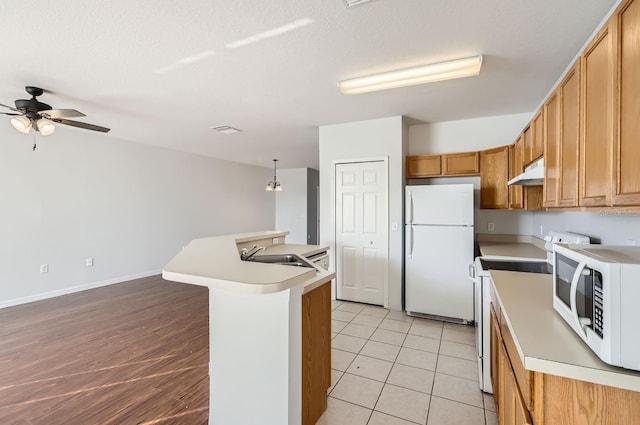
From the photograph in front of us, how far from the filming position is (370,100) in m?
3.19

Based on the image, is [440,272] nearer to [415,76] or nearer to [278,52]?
[415,76]

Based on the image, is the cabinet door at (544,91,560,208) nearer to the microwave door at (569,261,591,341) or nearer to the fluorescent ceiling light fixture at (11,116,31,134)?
the microwave door at (569,261,591,341)

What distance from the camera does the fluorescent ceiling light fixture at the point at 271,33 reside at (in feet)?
6.12

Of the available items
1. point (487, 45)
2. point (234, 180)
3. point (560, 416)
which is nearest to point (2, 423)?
point (560, 416)

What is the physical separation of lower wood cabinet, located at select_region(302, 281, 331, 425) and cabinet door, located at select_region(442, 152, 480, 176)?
273 centimetres

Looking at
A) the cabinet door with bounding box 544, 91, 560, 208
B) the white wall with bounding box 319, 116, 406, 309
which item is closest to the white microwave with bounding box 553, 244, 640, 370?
the cabinet door with bounding box 544, 91, 560, 208

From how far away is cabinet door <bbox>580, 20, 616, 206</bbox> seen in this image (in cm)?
117

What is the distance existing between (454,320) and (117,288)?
5172 millimetres

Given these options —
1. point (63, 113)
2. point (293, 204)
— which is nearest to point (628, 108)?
point (63, 113)

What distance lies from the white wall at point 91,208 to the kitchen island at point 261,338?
400 cm

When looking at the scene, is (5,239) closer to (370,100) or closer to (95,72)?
(95,72)

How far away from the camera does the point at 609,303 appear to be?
2.81 feet

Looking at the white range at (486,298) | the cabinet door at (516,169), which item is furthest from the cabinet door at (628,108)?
the cabinet door at (516,169)

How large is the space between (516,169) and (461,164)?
756 millimetres
